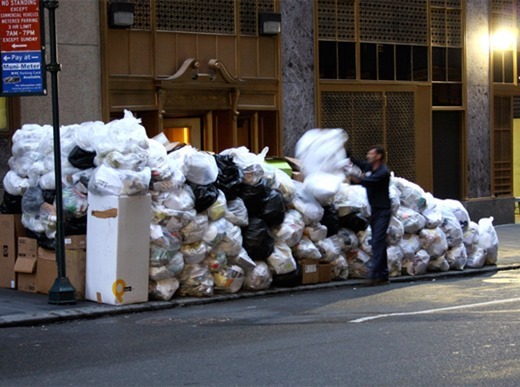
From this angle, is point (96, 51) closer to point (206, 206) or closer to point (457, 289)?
point (206, 206)

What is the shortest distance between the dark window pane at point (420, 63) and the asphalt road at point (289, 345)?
415 inches

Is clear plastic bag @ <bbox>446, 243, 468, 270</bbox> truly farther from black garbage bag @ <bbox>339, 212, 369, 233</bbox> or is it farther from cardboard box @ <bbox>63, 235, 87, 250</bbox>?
cardboard box @ <bbox>63, 235, 87, 250</bbox>

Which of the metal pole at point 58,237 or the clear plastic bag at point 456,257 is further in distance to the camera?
the clear plastic bag at point 456,257

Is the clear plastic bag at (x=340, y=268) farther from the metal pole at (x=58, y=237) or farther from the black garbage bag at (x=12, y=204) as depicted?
the black garbage bag at (x=12, y=204)

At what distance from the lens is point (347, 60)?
2098 cm

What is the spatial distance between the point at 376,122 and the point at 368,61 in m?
1.25

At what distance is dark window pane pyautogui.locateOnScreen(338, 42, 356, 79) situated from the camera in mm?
20844

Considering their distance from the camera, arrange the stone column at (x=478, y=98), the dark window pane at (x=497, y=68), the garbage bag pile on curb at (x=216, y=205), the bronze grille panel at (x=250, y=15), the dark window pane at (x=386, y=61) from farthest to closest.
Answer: the dark window pane at (x=497, y=68) → the stone column at (x=478, y=98) → the dark window pane at (x=386, y=61) → the bronze grille panel at (x=250, y=15) → the garbage bag pile on curb at (x=216, y=205)

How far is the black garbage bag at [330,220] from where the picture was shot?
1421 cm

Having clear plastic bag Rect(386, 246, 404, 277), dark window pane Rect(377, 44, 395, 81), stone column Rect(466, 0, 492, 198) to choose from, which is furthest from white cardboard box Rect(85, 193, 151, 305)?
stone column Rect(466, 0, 492, 198)

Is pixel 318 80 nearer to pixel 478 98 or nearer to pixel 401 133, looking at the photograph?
pixel 401 133

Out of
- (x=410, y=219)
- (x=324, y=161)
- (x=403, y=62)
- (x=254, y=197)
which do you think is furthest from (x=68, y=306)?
(x=403, y=62)

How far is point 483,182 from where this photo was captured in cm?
2406

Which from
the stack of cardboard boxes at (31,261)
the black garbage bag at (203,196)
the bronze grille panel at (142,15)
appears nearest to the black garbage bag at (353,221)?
the black garbage bag at (203,196)
